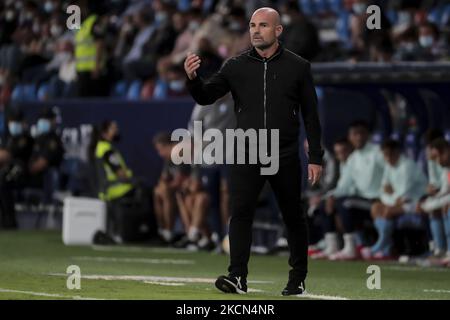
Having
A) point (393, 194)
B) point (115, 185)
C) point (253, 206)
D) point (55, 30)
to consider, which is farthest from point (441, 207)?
point (55, 30)

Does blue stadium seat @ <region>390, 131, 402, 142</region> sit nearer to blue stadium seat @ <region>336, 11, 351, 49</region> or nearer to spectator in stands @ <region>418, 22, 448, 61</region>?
spectator in stands @ <region>418, 22, 448, 61</region>

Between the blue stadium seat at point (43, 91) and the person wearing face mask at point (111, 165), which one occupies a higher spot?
the blue stadium seat at point (43, 91)

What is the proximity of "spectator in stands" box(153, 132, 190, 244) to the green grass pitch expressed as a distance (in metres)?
0.80

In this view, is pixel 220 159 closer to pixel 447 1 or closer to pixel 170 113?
pixel 170 113

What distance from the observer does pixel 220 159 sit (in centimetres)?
1747

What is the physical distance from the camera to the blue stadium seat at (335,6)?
2379 cm

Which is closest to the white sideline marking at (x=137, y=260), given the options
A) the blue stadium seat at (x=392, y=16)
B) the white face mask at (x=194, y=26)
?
the blue stadium seat at (x=392, y=16)

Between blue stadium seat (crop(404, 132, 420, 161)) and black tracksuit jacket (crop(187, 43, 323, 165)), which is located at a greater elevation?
black tracksuit jacket (crop(187, 43, 323, 165))

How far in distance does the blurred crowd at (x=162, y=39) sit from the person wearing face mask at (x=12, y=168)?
136 cm

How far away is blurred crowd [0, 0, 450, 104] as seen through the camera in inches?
778

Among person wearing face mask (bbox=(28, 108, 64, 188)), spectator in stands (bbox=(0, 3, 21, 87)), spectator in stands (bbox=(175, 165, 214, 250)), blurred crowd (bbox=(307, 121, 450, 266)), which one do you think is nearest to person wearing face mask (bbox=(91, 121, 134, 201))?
spectator in stands (bbox=(175, 165, 214, 250))

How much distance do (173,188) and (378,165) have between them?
336 cm

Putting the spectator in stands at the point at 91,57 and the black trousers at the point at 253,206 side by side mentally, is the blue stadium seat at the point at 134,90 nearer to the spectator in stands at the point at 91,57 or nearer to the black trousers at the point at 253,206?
the spectator in stands at the point at 91,57
